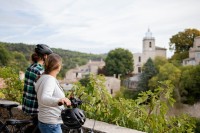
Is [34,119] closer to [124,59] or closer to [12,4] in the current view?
[12,4]

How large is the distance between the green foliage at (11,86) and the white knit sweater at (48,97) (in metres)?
2.67

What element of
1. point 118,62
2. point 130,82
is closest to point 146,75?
point 130,82

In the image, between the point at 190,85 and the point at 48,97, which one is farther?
the point at 190,85

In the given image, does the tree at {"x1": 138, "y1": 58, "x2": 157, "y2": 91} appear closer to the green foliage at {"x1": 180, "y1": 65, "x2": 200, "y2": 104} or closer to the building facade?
the green foliage at {"x1": 180, "y1": 65, "x2": 200, "y2": 104}

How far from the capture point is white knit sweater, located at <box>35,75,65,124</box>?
2.01 metres

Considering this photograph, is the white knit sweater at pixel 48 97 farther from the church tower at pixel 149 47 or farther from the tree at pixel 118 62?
the church tower at pixel 149 47

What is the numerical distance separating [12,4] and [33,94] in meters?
5.68

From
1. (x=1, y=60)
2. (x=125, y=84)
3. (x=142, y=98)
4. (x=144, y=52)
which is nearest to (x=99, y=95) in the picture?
(x=142, y=98)

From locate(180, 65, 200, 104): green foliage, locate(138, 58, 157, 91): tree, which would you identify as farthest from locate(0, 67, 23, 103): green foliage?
locate(138, 58, 157, 91): tree

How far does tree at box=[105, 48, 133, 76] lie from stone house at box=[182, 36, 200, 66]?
461 inches

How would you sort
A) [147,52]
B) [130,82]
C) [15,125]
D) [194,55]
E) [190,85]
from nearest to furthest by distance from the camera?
[15,125] < [190,85] < [194,55] < [130,82] < [147,52]

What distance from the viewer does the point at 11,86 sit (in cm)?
503

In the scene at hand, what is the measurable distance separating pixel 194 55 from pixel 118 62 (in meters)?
12.3

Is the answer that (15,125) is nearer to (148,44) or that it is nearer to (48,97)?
(48,97)
